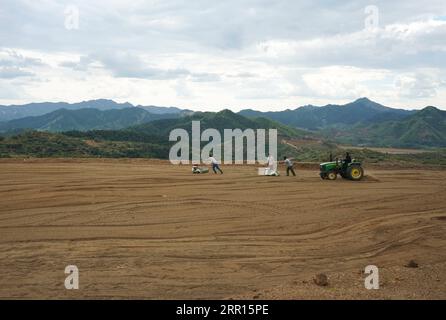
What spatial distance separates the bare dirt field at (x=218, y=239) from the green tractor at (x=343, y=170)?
2.61m

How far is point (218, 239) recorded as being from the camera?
39.9 ft

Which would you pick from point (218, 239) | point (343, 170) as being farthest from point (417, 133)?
point (218, 239)

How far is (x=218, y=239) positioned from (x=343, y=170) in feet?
44.7

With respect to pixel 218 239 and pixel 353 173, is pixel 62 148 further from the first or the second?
pixel 218 239

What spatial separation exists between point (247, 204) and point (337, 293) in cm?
871

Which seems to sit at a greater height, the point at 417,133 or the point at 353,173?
the point at 417,133

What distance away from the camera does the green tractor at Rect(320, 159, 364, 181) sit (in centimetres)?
2392

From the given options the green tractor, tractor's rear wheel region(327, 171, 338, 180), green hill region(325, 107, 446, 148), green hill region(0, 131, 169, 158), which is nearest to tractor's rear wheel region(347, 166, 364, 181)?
the green tractor

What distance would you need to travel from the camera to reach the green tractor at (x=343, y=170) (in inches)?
942

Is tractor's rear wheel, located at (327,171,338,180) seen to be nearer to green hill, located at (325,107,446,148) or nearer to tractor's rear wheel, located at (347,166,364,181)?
tractor's rear wheel, located at (347,166,364,181)

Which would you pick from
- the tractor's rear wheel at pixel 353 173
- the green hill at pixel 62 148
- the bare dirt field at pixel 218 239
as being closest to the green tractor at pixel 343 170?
the tractor's rear wheel at pixel 353 173

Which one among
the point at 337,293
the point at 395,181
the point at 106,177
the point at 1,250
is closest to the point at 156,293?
the point at 337,293

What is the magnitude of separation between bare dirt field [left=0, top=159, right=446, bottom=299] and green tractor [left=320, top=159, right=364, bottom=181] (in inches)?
103

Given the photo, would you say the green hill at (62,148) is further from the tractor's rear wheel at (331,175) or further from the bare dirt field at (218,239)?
the tractor's rear wheel at (331,175)
